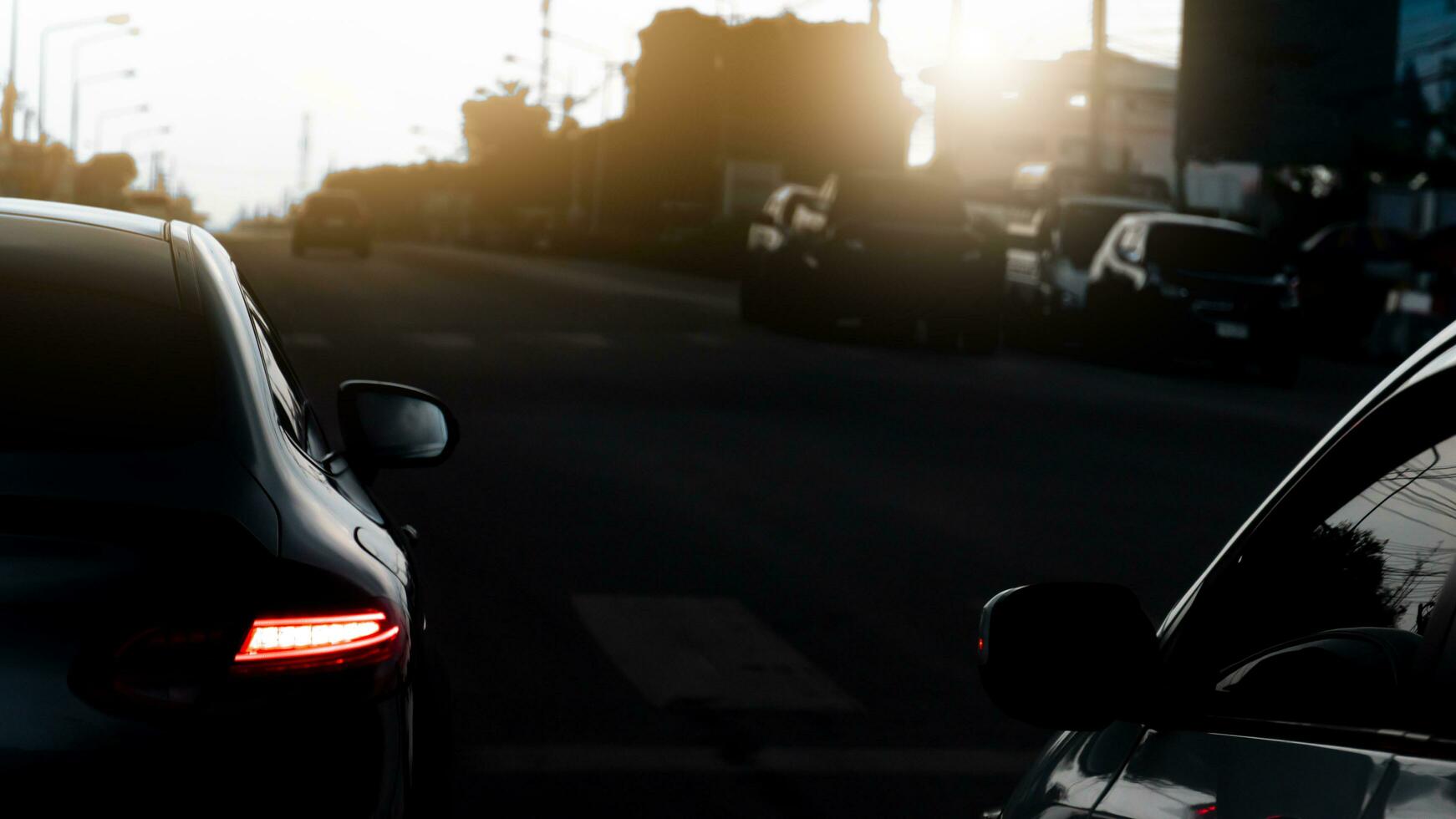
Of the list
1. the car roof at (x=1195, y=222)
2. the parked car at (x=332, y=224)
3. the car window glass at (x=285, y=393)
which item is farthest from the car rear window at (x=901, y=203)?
the parked car at (x=332, y=224)

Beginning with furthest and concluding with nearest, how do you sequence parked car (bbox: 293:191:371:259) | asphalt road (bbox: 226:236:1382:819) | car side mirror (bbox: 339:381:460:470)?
parked car (bbox: 293:191:371:259) → asphalt road (bbox: 226:236:1382:819) → car side mirror (bbox: 339:381:460:470)

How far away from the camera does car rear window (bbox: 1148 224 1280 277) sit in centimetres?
2134

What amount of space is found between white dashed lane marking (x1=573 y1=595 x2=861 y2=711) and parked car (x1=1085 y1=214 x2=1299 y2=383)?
13.9 m

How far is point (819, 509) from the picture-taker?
10227 millimetres

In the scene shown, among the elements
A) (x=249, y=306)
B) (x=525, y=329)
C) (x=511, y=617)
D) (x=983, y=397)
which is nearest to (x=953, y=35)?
(x=525, y=329)

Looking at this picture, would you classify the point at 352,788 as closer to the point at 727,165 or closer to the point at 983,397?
the point at 983,397

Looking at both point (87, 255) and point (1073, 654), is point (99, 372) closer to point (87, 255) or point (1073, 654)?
point (87, 255)

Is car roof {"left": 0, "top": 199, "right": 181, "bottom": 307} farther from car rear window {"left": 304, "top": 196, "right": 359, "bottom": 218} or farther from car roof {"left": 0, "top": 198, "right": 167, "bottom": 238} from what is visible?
car rear window {"left": 304, "top": 196, "right": 359, "bottom": 218}

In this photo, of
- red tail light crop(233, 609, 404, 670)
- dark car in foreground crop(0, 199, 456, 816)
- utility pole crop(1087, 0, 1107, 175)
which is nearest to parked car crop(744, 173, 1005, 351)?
utility pole crop(1087, 0, 1107, 175)

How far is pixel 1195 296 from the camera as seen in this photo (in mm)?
21000

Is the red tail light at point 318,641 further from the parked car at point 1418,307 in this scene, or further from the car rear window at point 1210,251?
the parked car at point 1418,307

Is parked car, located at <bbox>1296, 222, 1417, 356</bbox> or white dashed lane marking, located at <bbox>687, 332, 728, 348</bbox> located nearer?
white dashed lane marking, located at <bbox>687, 332, 728, 348</bbox>

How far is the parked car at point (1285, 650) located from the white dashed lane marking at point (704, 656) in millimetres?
3621

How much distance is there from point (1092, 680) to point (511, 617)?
5.05 meters
